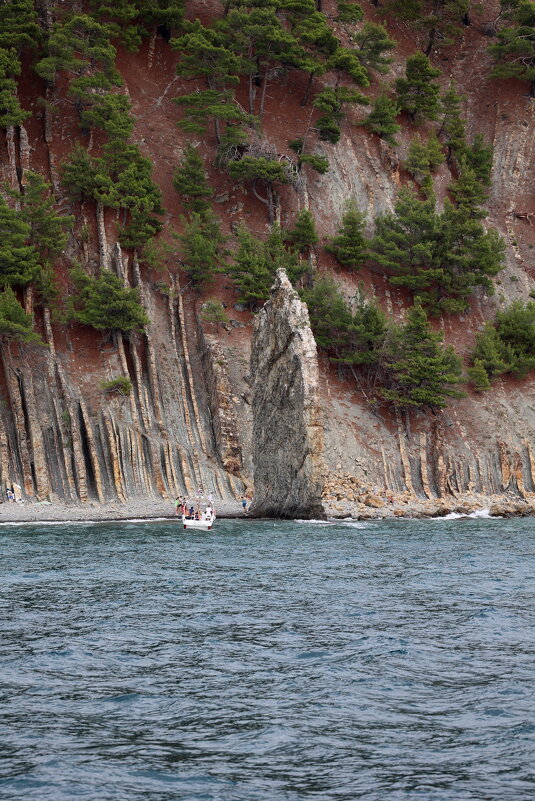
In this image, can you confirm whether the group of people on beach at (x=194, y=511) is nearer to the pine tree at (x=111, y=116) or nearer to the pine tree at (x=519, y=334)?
the pine tree at (x=519, y=334)

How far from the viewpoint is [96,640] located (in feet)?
71.2

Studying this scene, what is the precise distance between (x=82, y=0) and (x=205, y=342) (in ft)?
117

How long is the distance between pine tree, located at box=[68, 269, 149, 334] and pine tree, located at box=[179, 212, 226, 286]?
677cm

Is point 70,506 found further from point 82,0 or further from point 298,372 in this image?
point 82,0

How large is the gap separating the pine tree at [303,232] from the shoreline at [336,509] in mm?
22986

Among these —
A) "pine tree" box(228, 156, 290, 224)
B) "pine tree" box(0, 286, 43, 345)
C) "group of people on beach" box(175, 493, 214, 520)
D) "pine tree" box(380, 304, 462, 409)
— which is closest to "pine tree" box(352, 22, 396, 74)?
"pine tree" box(228, 156, 290, 224)

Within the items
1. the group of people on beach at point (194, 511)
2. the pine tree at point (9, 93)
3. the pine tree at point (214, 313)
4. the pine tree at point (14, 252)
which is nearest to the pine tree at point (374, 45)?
the pine tree at point (9, 93)

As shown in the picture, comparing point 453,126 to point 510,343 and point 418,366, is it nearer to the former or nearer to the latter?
point 510,343

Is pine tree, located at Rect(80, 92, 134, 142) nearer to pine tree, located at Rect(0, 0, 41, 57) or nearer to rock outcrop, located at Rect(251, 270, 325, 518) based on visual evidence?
Result: pine tree, located at Rect(0, 0, 41, 57)

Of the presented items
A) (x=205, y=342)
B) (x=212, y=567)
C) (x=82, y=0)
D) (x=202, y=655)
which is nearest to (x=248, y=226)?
(x=205, y=342)

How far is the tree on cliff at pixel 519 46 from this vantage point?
94000 millimetres

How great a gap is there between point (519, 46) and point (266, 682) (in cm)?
8899

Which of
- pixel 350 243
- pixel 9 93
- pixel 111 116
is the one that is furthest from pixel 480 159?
pixel 9 93

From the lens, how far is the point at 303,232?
77.7m
